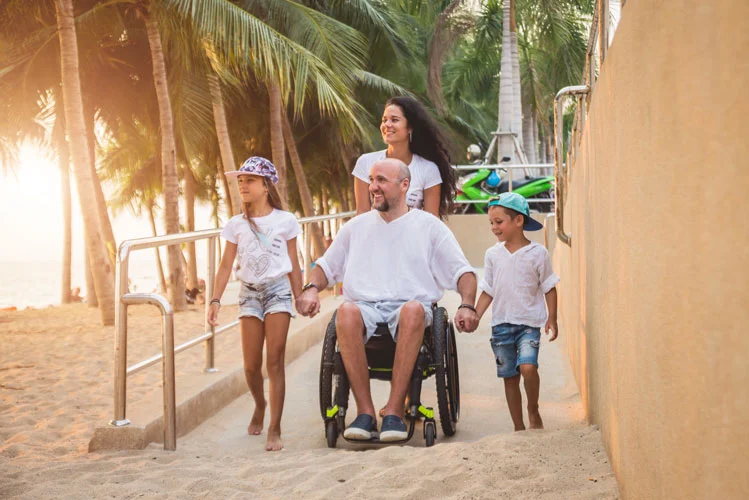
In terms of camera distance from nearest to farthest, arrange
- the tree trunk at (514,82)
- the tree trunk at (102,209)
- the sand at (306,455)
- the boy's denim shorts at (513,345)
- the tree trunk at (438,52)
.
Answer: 1. the sand at (306,455)
2. the boy's denim shorts at (513,345)
3. the tree trunk at (102,209)
4. the tree trunk at (514,82)
5. the tree trunk at (438,52)

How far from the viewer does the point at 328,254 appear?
483 centimetres

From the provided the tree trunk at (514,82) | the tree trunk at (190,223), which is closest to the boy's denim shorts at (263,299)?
the tree trunk at (514,82)

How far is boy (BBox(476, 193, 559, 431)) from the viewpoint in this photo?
15.0ft

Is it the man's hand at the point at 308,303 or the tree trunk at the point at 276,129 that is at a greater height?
the tree trunk at the point at 276,129

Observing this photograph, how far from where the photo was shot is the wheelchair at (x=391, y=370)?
441cm

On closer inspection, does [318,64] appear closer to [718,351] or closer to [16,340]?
[16,340]

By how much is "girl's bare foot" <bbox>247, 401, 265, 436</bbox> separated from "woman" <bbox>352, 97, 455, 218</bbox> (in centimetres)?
128

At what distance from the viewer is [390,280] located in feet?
15.3

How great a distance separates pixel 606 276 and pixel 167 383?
224cm

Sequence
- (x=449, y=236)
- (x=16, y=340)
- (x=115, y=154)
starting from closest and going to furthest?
(x=449, y=236) → (x=16, y=340) → (x=115, y=154)

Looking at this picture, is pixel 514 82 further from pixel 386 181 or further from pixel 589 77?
pixel 386 181

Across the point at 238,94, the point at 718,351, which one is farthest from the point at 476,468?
the point at 238,94

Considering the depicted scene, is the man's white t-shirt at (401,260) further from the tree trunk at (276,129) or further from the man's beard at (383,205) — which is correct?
the tree trunk at (276,129)

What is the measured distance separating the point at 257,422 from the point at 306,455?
2.83 ft
